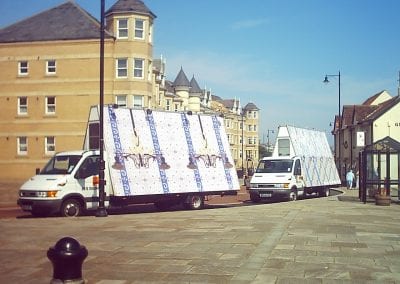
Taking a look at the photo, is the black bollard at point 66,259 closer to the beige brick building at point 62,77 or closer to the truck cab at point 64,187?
the truck cab at point 64,187

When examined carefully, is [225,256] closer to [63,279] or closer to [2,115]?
[63,279]

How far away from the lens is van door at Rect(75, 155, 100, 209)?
16.9 metres

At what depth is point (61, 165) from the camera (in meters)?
17.4

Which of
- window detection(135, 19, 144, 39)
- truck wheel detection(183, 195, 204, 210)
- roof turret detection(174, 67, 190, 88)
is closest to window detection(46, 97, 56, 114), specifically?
window detection(135, 19, 144, 39)

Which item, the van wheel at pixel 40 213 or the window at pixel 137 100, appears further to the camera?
the window at pixel 137 100

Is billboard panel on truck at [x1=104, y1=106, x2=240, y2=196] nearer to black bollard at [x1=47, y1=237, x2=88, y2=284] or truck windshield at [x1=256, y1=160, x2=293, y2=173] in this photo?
truck windshield at [x1=256, y1=160, x2=293, y2=173]

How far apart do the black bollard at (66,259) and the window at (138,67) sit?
3899cm

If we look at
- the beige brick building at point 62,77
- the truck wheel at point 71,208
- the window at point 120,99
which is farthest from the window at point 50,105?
the truck wheel at point 71,208

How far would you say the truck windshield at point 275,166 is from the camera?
2591 cm

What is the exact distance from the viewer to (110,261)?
8625mm

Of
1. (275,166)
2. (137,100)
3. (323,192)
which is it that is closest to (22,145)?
(137,100)

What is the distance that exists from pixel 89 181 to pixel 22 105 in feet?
108

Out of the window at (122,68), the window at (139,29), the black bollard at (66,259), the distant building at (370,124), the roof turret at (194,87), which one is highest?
the roof turret at (194,87)

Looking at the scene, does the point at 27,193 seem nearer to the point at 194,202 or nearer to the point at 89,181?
the point at 89,181
